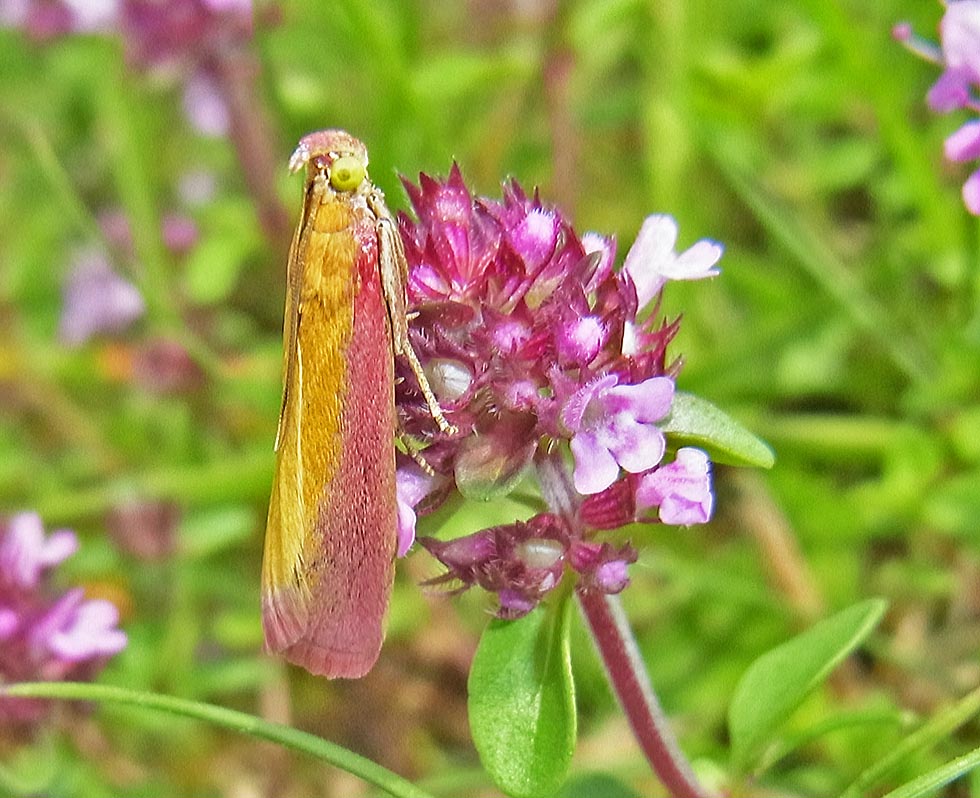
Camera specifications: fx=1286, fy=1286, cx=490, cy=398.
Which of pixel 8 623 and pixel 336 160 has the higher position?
pixel 336 160

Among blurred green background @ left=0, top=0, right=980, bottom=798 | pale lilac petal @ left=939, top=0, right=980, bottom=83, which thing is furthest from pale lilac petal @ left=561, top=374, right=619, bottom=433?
blurred green background @ left=0, top=0, right=980, bottom=798

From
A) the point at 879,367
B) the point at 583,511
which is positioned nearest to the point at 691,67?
the point at 879,367

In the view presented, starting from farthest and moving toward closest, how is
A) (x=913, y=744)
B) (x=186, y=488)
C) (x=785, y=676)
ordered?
(x=186, y=488)
(x=785, y=676)
(x=913, y=744)

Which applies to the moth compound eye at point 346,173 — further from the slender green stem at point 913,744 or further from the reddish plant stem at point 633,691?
the slender green stem at point 913,744

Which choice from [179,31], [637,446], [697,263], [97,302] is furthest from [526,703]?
[97,302]

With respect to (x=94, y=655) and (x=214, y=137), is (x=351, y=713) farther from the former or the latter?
(x=214, y=137)

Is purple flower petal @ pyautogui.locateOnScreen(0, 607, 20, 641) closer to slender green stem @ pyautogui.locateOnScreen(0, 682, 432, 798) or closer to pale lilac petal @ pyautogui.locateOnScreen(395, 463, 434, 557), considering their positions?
→ slender green stem @ pyautogui.locateOnScreen(0, 682, 432, 798)

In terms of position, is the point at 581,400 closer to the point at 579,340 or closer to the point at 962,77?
the point at 579,340

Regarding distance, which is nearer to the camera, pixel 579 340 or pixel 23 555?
pixel 579 340
